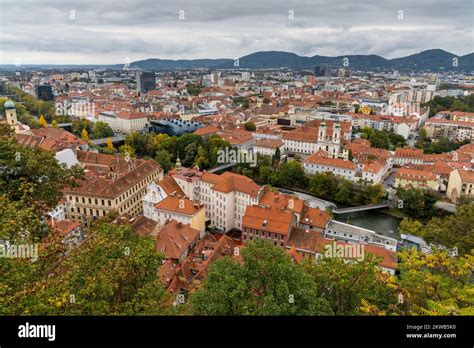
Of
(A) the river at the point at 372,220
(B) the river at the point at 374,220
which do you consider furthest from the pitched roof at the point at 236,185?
(B) the river at the point at 374,220

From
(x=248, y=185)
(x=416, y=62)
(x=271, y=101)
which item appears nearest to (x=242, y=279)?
(x=248, y=185)

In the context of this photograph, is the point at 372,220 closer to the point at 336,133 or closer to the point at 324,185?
the point at 324,185

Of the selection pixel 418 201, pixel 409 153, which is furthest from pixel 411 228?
pixel 409 153

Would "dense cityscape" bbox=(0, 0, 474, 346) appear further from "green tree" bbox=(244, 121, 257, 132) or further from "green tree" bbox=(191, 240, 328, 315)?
"green tree" bbox=(244, 121, 257, 132)

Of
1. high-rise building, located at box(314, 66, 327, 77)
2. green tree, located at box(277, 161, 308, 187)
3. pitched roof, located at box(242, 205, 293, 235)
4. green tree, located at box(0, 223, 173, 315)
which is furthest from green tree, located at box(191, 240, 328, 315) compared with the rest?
high-rise building, located at box(314, 66, 327, 77)

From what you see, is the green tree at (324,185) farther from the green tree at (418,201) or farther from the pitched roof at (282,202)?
the pitched roof at (282,202)

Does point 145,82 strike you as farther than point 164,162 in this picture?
Yes
